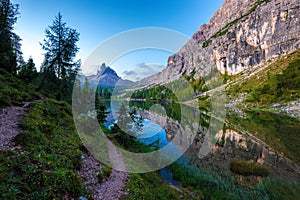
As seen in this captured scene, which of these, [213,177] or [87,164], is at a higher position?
[87,164]

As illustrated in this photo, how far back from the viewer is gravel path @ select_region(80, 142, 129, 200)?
5.66 metres

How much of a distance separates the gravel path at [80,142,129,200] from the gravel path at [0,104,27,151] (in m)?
2.90

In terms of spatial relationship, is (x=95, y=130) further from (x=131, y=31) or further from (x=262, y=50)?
(x=262, y=50)

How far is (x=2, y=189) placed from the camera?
3.59 meters

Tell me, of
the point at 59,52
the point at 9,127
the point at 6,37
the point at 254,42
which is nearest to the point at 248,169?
the point at 9,127

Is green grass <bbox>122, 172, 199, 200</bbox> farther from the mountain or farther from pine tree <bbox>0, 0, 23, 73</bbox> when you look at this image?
pine tree <bbox>0, 0, 23, 73</bbox>

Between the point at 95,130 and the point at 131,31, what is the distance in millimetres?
8226

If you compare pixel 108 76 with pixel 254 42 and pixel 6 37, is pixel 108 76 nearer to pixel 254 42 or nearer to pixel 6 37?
pixel 6 37

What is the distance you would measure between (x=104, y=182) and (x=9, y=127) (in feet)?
17.4

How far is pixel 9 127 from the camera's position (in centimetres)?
717

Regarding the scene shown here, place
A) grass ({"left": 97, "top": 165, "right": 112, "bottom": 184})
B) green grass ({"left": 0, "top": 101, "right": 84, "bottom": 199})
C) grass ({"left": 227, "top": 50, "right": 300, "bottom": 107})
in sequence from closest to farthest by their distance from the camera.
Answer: green grass ({"left": 0, "top": 101, "right": 84, "bottom": 199}) < grass ({"left": 97, "top": 165, "right": 112, "bottom": 184}) < grass ({"left": 227, "top": 50, "right": 300, "bottom": 107})

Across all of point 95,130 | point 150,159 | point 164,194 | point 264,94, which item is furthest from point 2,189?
point 264,94

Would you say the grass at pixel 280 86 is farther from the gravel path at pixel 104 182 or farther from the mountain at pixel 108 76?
the gravel path at pixel 104 182

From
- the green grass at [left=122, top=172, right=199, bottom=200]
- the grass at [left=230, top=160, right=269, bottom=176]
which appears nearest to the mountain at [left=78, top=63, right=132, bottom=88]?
the green grass at [left=122, top=172, right=199, bottom=200]
